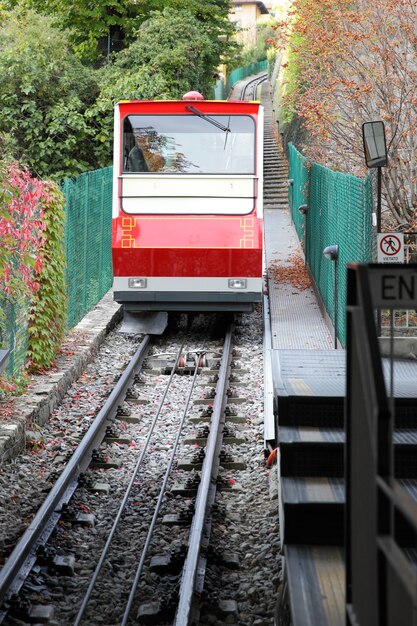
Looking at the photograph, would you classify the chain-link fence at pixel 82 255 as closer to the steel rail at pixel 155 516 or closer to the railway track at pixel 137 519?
the railway track at pixel 137 519

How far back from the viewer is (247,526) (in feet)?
25.0

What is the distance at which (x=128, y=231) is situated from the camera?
1466 cm

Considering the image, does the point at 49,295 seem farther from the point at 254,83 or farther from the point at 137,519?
the point at 254,83

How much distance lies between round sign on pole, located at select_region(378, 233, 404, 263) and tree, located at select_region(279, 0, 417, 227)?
206 inches

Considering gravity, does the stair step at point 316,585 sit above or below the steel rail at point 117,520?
above

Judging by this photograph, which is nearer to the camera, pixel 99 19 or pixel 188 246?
pixel 188 246

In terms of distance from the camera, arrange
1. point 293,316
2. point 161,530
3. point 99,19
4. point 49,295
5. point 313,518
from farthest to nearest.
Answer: point 99,19 → point 293,316 → point 49,295 → point 161,530 → point 313,518

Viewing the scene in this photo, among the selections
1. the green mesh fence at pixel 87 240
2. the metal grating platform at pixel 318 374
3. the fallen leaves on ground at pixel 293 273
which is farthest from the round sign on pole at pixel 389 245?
the fallen leaves on ground at pixel 293 273

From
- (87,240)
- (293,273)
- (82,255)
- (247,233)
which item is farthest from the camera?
(293,273)

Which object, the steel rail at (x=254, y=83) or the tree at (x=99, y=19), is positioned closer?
the tree at (x=99, y=19)

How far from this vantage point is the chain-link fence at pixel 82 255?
11.5 meters

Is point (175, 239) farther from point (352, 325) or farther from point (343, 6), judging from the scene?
point (352, 325)

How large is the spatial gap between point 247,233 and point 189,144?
5.62 ft

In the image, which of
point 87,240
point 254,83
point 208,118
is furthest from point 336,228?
point 254,83
